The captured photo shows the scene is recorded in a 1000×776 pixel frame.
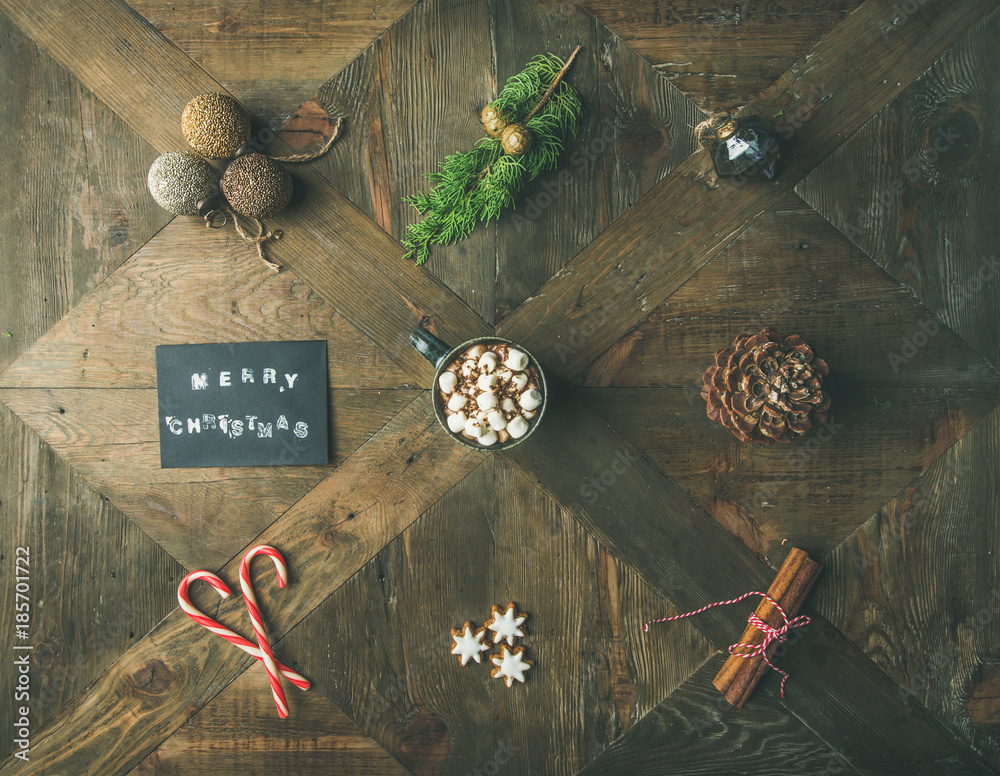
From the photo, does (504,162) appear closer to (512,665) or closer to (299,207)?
A: (299,207)

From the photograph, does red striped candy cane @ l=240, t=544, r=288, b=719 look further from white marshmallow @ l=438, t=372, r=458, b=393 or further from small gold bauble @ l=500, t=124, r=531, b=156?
small gold bauble @ l=500, t=124, r=531, b=156

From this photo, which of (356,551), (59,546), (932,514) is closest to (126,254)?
(59,546)

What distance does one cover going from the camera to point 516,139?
1221mm

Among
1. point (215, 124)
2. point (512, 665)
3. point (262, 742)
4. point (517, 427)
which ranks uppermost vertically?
point (215, 124)

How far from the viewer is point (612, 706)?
1352 mm

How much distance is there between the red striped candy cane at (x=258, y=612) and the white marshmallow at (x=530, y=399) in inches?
26.6

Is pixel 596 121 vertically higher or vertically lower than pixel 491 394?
higher

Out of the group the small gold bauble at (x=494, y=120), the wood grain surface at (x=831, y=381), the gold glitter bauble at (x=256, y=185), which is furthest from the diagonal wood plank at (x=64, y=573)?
the small gold bauble at (x=494, y=120)

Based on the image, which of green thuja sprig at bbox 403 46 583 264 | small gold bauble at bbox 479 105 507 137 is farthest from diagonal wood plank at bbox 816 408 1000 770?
small gold bauble at bbox 479 105 507 137

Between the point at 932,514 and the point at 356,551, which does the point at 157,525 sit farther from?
the point at 932,514

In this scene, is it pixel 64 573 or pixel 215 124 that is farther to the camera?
pixel 64 573

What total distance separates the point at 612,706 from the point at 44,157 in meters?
1.87

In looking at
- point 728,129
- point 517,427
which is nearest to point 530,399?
point 517,427

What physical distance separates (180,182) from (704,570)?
1456 millimetres
